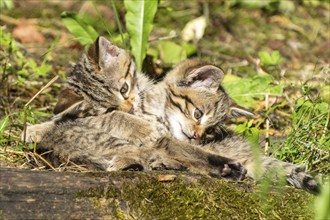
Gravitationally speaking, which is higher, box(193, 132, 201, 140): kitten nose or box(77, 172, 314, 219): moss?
box(77, 172, 314, 219): moss

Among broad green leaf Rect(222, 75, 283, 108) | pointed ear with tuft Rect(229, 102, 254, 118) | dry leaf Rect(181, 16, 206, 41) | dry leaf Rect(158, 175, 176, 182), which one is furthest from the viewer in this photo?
dry leaf Rect(181, 16, 206, 41)

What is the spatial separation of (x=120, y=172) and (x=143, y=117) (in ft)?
3.94

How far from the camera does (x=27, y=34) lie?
734 centimetres

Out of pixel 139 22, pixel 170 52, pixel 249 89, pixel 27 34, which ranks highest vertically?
pixel 139 22

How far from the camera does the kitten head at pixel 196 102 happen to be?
14.8 ft

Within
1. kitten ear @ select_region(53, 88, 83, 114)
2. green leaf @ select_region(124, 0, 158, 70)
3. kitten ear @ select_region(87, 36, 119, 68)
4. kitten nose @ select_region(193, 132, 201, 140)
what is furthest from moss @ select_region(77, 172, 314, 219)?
green leaf @ select_region(124, 0, 158, 70)

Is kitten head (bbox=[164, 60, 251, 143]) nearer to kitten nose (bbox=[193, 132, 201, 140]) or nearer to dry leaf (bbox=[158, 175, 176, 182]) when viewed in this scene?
kitten nose (bbox=[193, 132, 201, 140])

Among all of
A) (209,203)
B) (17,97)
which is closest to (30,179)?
(209,203)

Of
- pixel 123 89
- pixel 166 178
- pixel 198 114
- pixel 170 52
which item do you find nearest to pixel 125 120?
pixel 123 89

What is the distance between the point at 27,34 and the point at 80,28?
6.40 feet

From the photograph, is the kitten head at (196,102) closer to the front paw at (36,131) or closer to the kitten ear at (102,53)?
the kitten ear at (102,53)

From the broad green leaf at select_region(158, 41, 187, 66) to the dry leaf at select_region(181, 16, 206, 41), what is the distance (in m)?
1.08

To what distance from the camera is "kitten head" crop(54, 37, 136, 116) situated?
4.50 metres

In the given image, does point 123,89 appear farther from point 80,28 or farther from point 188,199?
point 188,199
